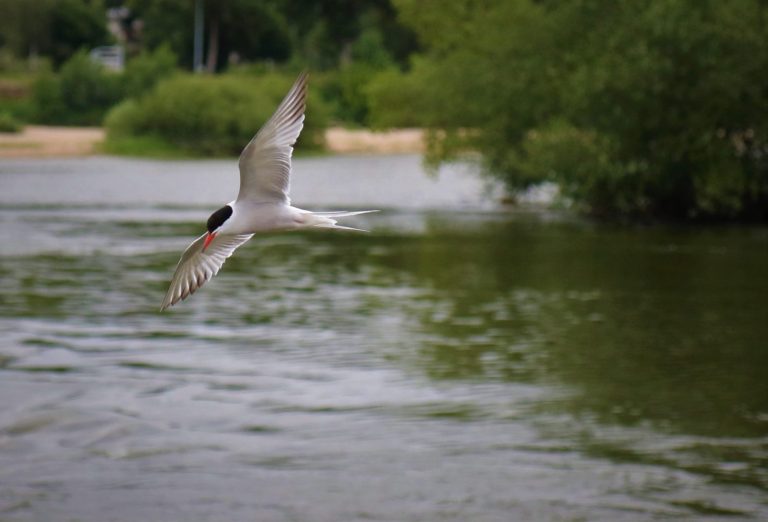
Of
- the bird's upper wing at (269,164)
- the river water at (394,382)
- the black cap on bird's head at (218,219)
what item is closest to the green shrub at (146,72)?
the river water at (394,382)

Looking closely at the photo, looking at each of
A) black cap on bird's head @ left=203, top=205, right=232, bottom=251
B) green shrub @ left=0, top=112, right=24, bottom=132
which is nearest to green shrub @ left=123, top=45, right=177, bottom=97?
green shrub @ left=0, top=112, right=24, bottom=132

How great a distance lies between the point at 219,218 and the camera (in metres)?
10.7

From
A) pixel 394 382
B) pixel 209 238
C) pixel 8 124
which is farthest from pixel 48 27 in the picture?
pixel 209 238

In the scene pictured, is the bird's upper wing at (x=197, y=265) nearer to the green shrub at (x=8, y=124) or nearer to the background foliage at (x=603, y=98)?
the background foliage at (x=603, y=98)

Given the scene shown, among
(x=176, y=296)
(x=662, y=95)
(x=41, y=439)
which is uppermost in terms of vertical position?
(x=662, y=95)

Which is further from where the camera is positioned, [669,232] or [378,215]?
[378,215]

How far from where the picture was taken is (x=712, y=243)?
105 ft

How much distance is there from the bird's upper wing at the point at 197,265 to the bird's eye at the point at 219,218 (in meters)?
0.90

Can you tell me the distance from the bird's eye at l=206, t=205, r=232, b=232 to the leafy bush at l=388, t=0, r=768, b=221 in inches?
939

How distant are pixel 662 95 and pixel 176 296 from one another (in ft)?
80.0

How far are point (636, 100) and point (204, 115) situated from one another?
155 feet

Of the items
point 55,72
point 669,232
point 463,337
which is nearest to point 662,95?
point 669,232

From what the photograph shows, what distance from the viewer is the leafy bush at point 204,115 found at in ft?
258

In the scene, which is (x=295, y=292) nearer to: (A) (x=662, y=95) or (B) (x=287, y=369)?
(B) (x=287, y=369)
